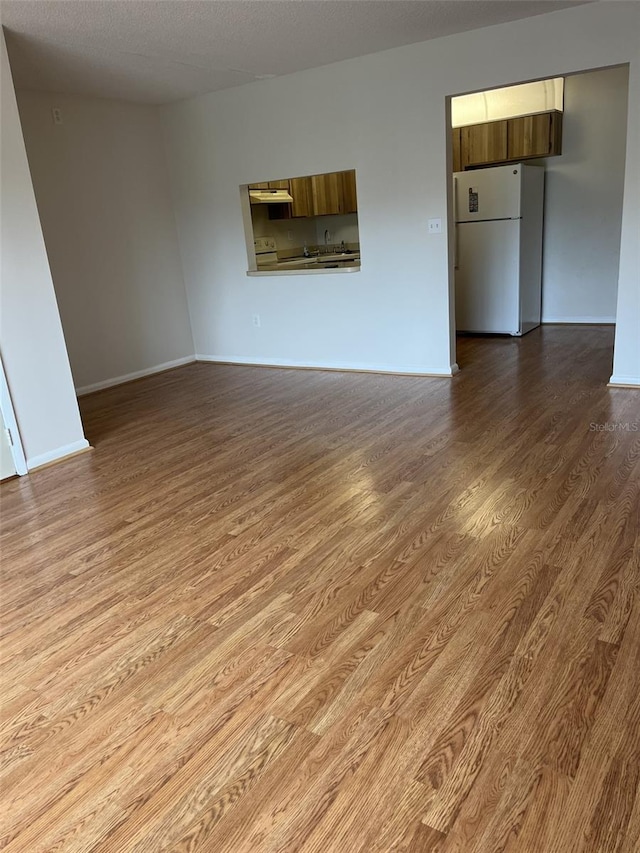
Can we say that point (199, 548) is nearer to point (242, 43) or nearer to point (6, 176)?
point (6, 176)

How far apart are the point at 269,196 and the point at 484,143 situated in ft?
8.20

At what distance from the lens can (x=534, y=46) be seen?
13.0ft

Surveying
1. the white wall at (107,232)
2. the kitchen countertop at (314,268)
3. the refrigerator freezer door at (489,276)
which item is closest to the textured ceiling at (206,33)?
the white wall at (107,232)

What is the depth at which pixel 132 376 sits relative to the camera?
5.95 m

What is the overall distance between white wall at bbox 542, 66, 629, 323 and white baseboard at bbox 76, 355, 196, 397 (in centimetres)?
418

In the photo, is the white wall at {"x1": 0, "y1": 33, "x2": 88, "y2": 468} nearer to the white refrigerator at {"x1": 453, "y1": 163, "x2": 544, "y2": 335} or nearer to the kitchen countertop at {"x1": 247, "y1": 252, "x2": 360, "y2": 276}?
the kitchen countertop at {"x1": 247, "y1": 252, "x2": 360, "y2": 276}

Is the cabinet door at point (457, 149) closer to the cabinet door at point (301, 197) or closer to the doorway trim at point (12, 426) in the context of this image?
the cabinet door at point (301, 197)

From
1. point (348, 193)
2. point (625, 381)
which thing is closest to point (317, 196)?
point (348, 193)

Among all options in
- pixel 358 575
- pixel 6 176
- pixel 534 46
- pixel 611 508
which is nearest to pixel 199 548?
pixel 358 575

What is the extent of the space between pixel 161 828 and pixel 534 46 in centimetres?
465

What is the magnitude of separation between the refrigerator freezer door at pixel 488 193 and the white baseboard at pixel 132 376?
3.29m

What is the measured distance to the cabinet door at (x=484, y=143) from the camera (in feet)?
20.7

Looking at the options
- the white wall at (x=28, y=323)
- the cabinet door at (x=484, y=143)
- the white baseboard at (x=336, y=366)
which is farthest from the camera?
the cabinet door at (x=484, y=143)

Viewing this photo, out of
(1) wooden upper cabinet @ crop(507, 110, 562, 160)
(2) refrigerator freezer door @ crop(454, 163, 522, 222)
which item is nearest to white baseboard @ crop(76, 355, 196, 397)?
(2) refrigerator freezer door @ crop(454, 163, 522, 222)
